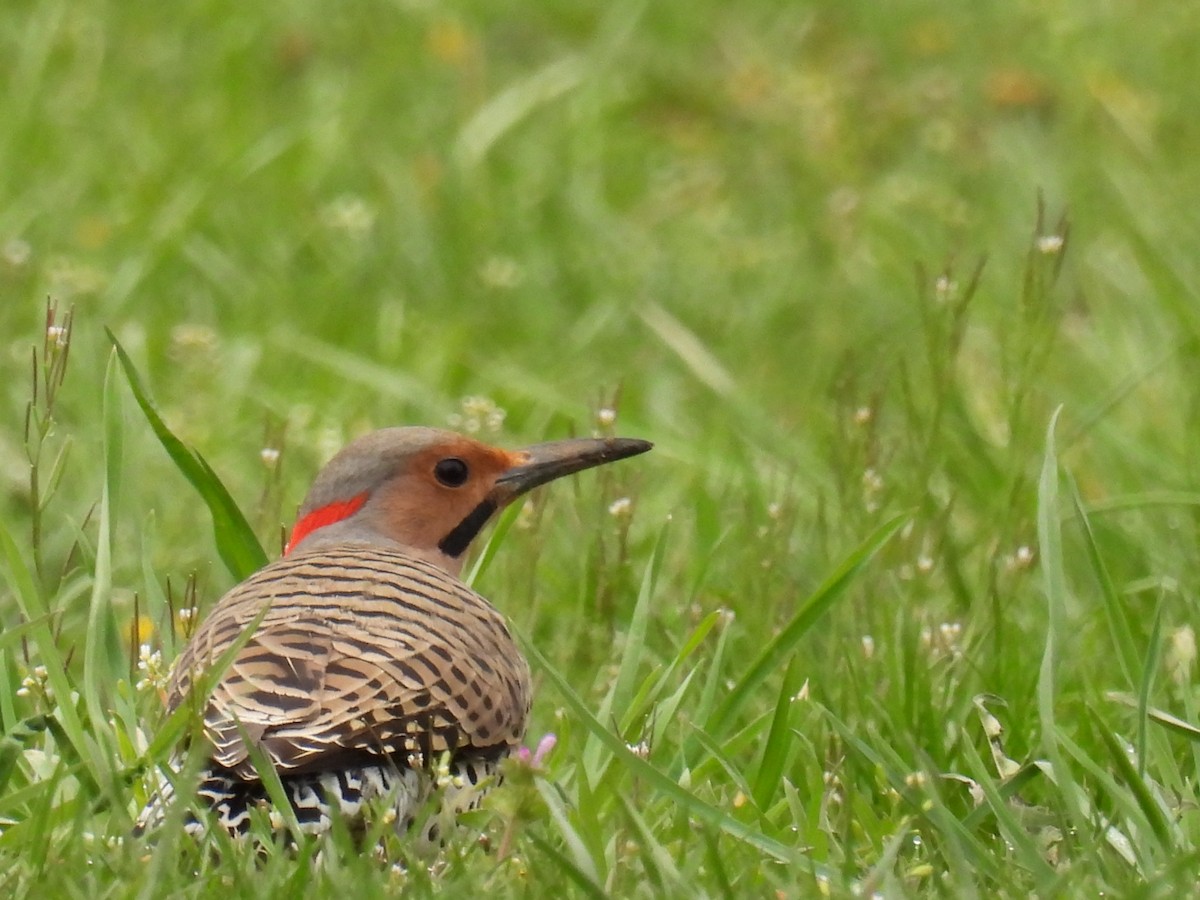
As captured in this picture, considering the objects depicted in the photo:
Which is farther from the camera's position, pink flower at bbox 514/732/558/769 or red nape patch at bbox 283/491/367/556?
red nape patch at bbox 283/491/367/556

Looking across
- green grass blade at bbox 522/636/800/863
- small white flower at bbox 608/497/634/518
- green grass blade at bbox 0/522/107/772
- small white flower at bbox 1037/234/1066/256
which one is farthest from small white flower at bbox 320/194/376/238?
green grass blade at bbox 522/636/800/863

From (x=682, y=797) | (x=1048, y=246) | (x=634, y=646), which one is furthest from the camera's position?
(x=1048, y=246)

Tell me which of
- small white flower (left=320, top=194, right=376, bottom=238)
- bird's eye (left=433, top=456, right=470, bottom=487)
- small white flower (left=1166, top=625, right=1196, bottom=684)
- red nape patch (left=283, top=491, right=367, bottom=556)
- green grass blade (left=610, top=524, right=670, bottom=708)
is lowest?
small white flower (left=1166, top=625, right=1196, bottom=684)

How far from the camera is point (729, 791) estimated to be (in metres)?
3.88

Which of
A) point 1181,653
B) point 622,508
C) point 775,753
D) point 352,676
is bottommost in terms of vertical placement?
point 1181,653

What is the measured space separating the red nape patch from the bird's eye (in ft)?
0.55

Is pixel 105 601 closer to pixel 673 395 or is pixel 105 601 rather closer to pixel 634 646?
pixel 634 646

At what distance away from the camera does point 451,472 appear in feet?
15.3

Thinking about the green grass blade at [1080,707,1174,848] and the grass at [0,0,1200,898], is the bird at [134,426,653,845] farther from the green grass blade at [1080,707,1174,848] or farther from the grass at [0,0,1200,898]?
the green grass blade at [1080,707,1174,848]

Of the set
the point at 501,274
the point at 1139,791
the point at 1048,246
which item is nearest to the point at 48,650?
the point at 1139,791

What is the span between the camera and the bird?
132 inches

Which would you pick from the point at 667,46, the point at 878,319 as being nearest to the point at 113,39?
the point at 667,46

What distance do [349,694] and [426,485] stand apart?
1.23 metres

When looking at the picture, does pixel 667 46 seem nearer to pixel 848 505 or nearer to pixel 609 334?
pixel 609 334
